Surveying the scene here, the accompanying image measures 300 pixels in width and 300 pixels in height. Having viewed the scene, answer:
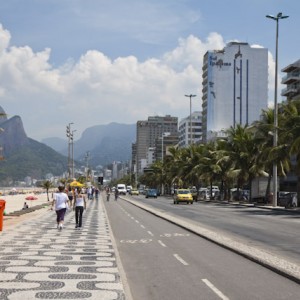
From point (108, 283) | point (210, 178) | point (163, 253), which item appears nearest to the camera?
point (108, 283)

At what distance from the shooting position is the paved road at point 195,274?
933 centimetres

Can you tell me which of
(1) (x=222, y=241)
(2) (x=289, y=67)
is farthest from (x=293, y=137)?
(2) (x=289, y=67)

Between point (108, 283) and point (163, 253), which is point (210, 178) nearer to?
point (163, 253)

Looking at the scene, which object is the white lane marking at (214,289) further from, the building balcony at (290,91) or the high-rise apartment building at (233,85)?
the high-rise apartment building at (233,85)

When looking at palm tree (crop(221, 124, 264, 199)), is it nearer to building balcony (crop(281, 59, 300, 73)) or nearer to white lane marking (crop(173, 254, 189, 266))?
white lane marking (crop(173, 254, 189, 266))

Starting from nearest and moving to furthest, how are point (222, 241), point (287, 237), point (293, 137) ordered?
1. point (222, 241)
2. point (287, 237)
3. point (293, 137)

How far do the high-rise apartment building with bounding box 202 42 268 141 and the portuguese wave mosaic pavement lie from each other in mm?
152481

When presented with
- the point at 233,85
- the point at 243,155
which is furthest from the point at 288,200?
the point at 233,85

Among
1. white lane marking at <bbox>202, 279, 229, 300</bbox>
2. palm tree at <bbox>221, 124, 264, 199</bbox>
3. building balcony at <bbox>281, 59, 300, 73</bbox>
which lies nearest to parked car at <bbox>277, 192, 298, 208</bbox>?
palm tree at <bbox>221, 124, 264, 199</bbox>

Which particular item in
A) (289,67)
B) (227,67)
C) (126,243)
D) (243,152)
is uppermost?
(227,67)

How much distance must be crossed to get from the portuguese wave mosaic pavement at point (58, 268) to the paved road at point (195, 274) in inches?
19.2

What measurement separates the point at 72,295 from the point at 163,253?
21.8 feet

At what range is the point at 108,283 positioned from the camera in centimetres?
995

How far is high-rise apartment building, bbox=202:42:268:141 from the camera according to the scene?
17212 cm
